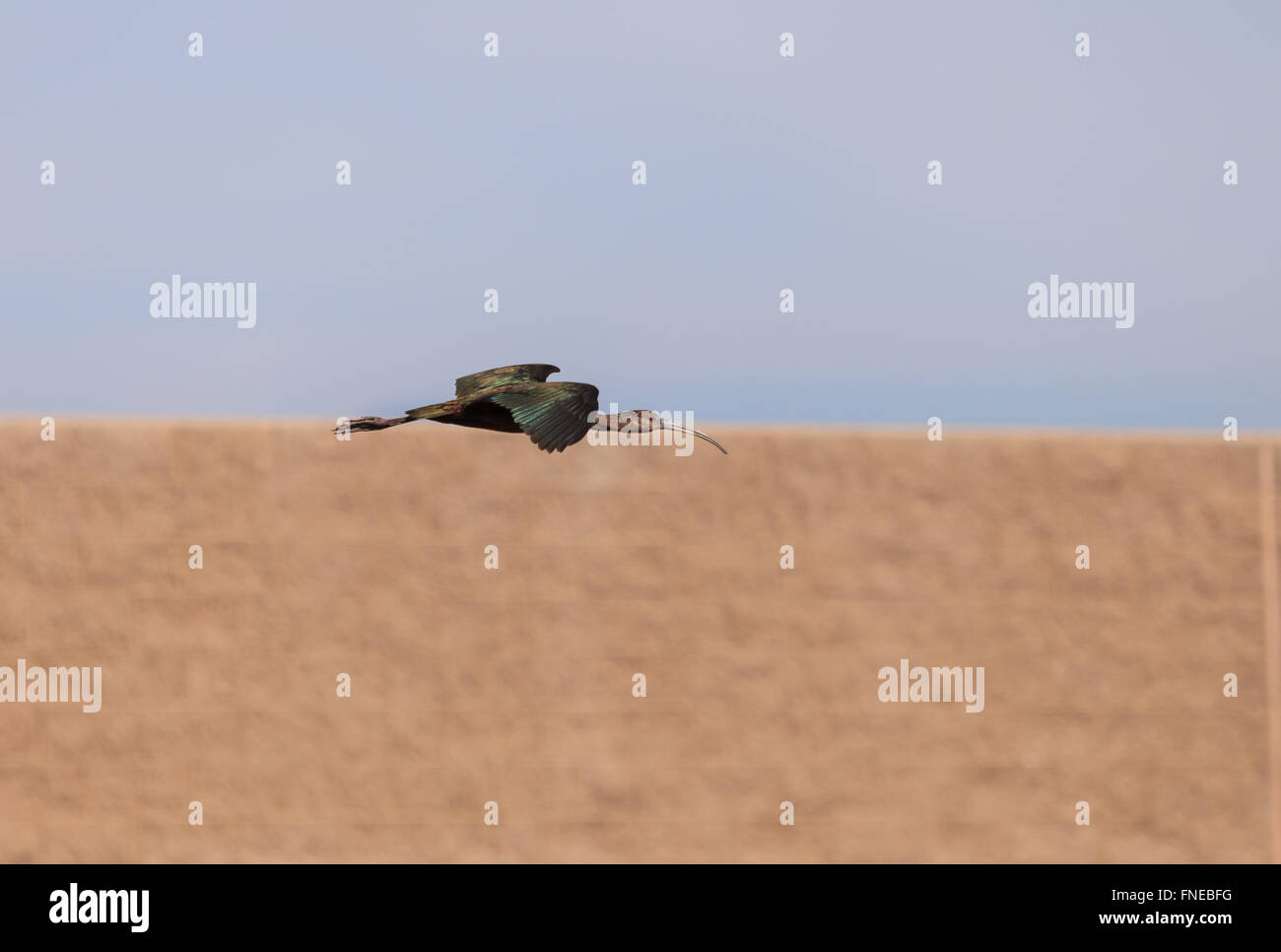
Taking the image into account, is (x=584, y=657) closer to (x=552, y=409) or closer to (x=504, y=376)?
(x=504, y=376)

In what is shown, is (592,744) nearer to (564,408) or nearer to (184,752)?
(184,752)

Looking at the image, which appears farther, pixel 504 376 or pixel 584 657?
pixel 584 657

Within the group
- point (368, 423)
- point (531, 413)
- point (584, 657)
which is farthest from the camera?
point (584, 657)

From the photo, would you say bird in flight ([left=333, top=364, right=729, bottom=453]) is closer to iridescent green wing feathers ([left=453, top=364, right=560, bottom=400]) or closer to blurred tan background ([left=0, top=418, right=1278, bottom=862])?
iridescent green wing feathers ([left=453, top=364, right=560, bottom=400])

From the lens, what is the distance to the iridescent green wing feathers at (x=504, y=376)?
10387mm

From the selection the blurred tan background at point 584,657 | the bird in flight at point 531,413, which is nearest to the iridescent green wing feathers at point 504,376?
the bird in flight at point 531,413

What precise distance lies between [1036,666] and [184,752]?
9.05 meters

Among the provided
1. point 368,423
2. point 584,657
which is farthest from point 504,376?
point 584,657

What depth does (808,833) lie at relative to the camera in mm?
18719

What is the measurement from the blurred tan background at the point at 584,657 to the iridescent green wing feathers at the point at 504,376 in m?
7.94

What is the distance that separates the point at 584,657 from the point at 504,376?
27.8 feet

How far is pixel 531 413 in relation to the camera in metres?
9.35

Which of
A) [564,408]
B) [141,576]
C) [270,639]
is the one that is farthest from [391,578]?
[564,408]
